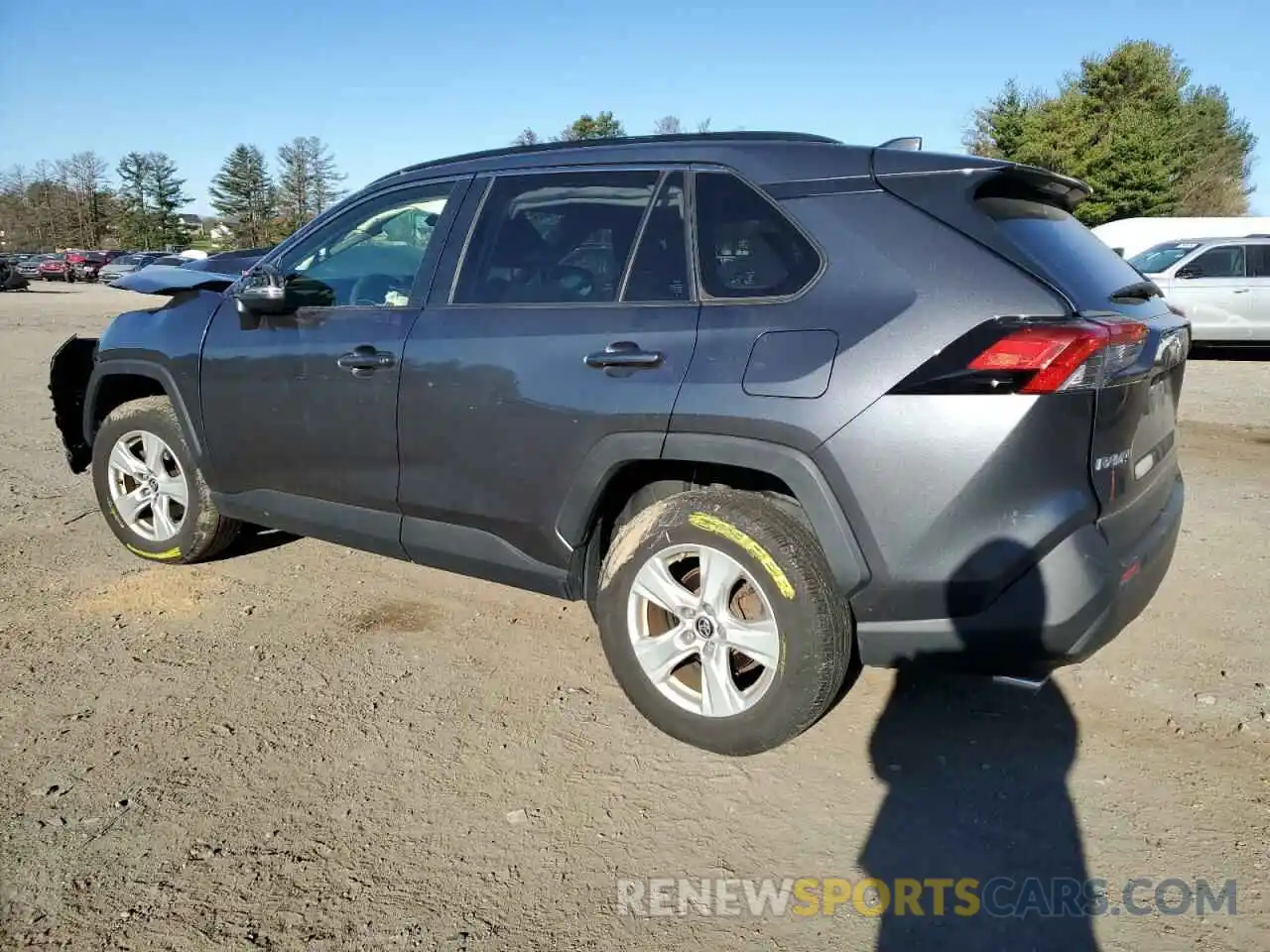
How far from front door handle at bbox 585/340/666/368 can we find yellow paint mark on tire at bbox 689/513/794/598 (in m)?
0.49

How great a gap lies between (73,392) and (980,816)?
4811 millimetres

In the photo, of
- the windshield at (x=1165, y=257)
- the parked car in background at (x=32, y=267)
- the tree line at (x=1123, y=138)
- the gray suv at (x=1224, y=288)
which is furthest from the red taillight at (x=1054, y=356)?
the parked car in background at (x=32, y=267)

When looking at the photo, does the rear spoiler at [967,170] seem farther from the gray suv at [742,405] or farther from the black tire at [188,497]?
the black tire at [188,497]

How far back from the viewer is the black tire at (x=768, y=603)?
2.84m

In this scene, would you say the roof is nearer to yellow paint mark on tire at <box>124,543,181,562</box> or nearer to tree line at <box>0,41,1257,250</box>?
yellow paint mark on tire at <box>124,543,181,562</box>

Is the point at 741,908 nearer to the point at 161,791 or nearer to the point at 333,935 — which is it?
the point at 333,935

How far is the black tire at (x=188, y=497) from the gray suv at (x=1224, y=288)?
1309cm

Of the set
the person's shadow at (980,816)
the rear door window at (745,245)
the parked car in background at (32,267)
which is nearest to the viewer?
the person's shadow at (980,816)

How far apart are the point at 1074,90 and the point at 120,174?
72034 mm

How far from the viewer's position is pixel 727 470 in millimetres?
3105

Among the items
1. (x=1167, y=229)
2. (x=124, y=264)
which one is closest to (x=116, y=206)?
(x=124, y=264)

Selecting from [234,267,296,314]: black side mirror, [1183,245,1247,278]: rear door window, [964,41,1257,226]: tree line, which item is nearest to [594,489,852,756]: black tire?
[234,267,296,314]: black side mirror

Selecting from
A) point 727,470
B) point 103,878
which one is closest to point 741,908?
point 727,470

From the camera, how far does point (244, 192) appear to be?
249ft
